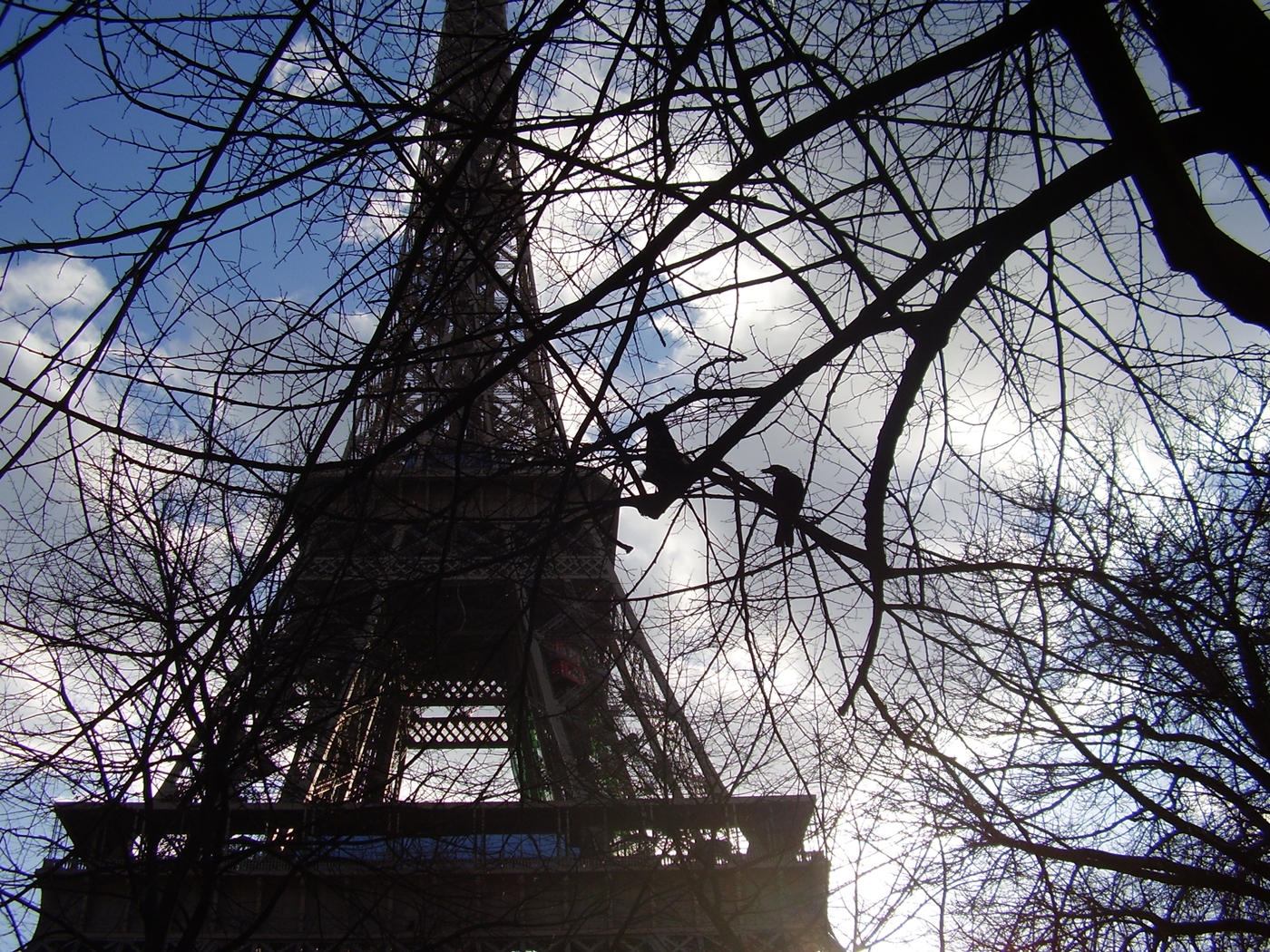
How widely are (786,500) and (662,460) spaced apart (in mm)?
378

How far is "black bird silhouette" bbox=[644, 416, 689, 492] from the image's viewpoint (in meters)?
2.56

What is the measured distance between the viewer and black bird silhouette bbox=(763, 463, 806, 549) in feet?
8.63

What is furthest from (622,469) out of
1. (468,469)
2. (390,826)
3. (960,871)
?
(960,871)

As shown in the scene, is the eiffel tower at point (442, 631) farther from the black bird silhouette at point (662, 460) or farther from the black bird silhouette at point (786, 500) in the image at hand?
the black bird silhouette at point (786, 500)

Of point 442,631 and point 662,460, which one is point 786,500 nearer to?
point 662,460

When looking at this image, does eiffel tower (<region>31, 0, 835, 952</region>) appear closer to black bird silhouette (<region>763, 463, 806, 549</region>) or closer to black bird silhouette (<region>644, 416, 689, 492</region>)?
black bird silhouette (<region>644, 416, 689, 492</region>)

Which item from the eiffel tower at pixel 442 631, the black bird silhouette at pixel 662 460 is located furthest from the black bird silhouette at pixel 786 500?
the eiffel tower at pixel 442 631

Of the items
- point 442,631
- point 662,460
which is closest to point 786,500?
point 662,460

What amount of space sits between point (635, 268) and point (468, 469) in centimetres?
133

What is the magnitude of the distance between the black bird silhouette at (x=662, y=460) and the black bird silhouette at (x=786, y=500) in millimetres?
274

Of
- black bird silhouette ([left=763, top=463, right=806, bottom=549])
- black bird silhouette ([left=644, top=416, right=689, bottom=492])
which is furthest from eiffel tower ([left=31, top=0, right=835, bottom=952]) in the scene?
black bird silhouette ([left=763, top=463, right=806, bottom=549])

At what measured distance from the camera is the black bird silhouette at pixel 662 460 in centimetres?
256

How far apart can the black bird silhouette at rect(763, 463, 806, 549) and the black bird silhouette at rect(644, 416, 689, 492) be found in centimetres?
27

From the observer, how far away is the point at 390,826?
5.18 m
